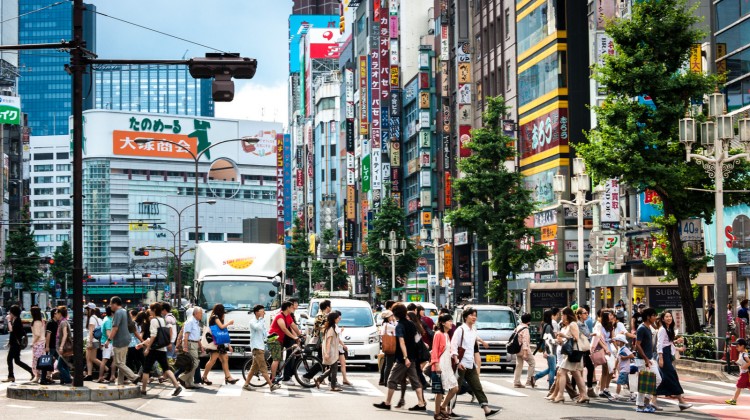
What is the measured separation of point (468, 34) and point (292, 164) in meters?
116

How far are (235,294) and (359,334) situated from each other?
4174 mm

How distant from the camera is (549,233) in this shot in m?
65.2

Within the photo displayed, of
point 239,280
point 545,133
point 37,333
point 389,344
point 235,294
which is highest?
point 545,133

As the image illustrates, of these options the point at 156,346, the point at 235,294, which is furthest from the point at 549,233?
the point at 156,346

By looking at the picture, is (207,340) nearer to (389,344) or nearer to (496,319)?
(389,344)

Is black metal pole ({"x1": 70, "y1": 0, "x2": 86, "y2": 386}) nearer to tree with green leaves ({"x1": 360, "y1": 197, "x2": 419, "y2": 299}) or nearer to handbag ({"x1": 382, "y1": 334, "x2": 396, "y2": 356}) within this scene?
handbag ({"x1": 382, "y1": 334, "x2": 396, "y2": 356})

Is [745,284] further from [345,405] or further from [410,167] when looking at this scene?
[410,167]

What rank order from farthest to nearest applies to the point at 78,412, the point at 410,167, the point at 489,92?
the point at 410,167
the point at 489,92
the point at 78,412

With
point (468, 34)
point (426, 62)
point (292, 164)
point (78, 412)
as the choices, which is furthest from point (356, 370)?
point (292, 164)

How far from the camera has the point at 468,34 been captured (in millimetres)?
82750

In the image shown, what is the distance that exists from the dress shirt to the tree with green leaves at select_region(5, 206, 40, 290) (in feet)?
330

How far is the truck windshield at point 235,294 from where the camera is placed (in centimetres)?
3372

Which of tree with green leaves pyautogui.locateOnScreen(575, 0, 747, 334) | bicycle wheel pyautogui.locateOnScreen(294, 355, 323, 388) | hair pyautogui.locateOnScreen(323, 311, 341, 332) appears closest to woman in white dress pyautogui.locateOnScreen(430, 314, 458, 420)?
hair pyautogui.locateOnScreen(323, 311, 341, 332)

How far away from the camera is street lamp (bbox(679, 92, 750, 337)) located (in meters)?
29.7
